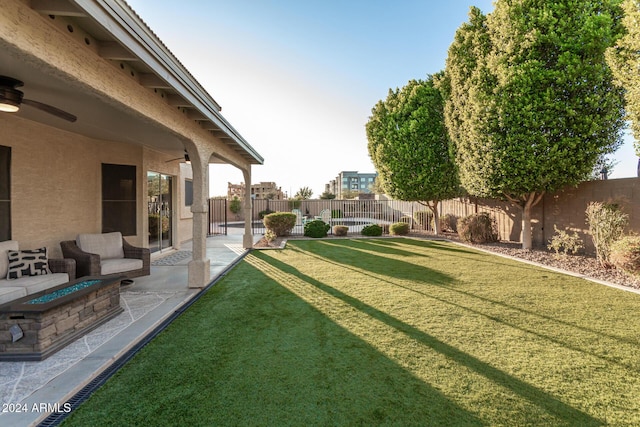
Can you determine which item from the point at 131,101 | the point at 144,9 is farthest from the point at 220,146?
the point at 131,101

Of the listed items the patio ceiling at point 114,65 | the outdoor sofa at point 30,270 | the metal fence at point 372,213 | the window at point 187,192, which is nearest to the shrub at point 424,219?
the metal fence at point 372,213

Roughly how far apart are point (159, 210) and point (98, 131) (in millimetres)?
3242

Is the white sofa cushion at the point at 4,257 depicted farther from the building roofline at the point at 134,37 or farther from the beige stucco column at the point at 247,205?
the beige stucco column at the point at 247,205

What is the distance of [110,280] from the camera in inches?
151

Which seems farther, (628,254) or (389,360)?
(628,254)

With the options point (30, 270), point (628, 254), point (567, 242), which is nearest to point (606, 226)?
point (567, 242)

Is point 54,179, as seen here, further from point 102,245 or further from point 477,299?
point 477,299

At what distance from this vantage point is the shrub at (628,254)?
207 inches

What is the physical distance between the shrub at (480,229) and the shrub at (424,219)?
3.65 metres

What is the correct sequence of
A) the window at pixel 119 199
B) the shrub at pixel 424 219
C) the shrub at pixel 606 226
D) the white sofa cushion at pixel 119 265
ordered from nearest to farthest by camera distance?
the white sofa cushion at pixel 119 265, the shrub at pixel 606 226, the window at pixel 119 199, the shrub at pixel 424 219

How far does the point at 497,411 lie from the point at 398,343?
113 centimetres

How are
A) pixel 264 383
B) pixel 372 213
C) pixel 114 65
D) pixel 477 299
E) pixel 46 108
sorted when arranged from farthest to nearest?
pixel 372 213
pixel 477 299
pixel 46 108
pixel 114 65
pixel 264 383

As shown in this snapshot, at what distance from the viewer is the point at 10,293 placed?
3.54 m

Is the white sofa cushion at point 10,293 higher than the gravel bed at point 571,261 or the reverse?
higher
